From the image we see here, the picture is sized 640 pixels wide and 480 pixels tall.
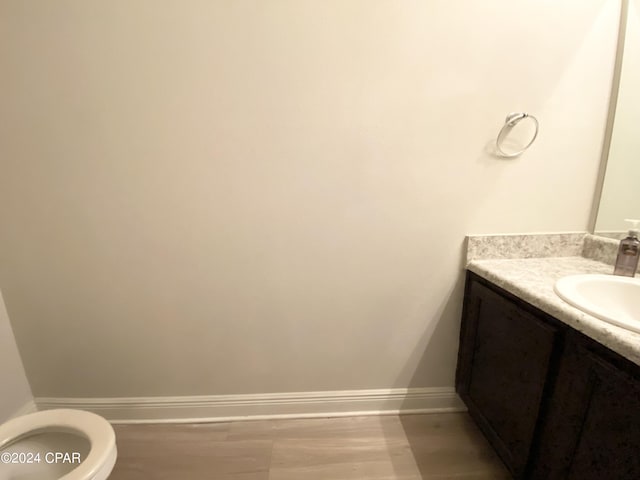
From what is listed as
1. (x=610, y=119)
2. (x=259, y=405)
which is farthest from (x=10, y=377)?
(x=610, y=119)

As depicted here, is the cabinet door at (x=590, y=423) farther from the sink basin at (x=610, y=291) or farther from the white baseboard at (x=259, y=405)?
the white baseboard at (x=259, y=405)

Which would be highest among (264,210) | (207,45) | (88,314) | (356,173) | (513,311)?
(207,45)

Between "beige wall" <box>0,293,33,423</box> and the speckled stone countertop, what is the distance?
7.15ft

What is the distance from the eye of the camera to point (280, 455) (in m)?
1.21

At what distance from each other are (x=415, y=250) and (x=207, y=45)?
1218 millimetres

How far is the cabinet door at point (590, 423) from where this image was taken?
0.65 metres

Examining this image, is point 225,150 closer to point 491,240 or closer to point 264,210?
point 264,210

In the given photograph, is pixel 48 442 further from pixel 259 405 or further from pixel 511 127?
pixel 511 127

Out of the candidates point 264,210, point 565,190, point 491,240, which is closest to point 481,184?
point 491,240

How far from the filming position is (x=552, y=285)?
976mm

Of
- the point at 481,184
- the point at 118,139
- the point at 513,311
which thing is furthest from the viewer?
the point at 481,184

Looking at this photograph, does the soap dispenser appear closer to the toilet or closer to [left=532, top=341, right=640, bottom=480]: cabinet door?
[left=532, top=341, right=640, bottom=480]: cabinet door

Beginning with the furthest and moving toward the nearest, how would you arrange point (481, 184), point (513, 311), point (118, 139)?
point (481, 184) < point (118, 139) < point (513, 311)

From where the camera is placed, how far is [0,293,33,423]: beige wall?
1.25 metres
